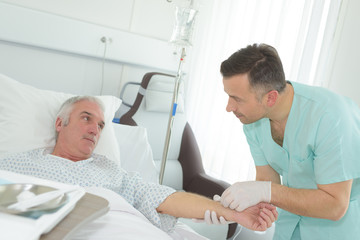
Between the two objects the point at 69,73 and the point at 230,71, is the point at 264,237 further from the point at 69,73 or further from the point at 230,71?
the point at 69,73

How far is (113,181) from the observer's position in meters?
1.58

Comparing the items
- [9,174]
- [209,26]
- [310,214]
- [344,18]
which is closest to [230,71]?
[310,214]

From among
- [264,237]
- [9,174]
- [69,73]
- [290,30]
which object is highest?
[290,30]

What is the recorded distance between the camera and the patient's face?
1.73 m

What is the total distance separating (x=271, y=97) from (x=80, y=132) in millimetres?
865

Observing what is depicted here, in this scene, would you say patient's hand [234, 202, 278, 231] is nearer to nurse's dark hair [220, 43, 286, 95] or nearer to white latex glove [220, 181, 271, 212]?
white latex glove [220, 181, 271, 212]

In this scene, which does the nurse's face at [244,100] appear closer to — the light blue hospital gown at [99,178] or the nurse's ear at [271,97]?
the nurse's ear at [271,97]

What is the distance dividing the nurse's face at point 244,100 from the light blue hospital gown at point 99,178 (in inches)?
16.8

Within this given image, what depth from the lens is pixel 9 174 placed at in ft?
3.33

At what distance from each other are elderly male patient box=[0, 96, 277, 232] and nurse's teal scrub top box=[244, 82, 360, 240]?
23 centimetres

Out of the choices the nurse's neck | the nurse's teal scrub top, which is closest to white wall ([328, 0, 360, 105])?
the nurse's teal scrub top

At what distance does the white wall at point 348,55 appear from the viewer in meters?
2.12

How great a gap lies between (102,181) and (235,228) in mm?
1041

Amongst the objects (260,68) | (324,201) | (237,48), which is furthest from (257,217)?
(237,48)
